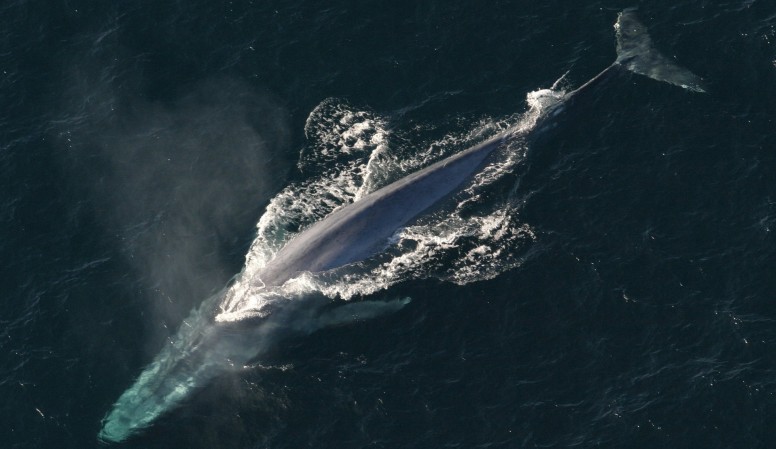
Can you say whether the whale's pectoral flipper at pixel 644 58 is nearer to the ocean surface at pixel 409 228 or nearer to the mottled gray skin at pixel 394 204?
the mottled gray skin at pixel 394 204

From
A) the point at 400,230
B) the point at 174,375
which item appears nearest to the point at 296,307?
the point at 400,230

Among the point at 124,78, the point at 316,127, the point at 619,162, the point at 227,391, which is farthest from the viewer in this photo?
the point at 124,78

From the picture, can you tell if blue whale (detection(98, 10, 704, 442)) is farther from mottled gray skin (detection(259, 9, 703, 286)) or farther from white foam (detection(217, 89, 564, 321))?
white foam (detection(217, 89, 564, 321))

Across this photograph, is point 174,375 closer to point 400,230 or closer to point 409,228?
point 400,230

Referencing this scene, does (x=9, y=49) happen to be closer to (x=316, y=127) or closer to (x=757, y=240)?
(x=316, y=127)

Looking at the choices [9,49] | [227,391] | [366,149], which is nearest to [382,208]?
[366,149]

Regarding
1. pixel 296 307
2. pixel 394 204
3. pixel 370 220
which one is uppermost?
pixel 394 204
